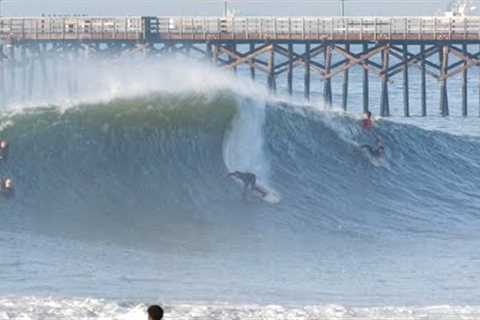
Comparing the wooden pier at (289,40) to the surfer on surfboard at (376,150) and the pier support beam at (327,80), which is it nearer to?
the pier support beam at (327,80)

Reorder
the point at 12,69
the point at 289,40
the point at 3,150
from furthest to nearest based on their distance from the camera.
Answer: the point at 12,69 → the point at 289,40 → the point at 3,150

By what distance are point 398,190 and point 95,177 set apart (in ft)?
23.2

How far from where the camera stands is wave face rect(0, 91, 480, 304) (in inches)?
916

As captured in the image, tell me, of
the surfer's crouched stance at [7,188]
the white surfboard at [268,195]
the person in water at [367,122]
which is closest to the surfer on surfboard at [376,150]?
the person in water at [367,122]

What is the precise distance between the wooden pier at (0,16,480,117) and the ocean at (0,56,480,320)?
1171cm

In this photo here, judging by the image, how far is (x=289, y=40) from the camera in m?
52.8

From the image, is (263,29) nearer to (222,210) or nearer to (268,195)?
(268,195)

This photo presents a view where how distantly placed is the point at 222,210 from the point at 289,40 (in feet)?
79.7

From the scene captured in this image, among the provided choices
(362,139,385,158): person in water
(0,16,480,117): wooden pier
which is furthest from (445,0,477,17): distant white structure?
(362,139,385,158): person in water

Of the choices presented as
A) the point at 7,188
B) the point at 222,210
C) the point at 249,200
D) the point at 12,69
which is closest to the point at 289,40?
the point at 12,69

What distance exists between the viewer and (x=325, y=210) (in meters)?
30.6

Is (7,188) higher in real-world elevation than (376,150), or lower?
higher

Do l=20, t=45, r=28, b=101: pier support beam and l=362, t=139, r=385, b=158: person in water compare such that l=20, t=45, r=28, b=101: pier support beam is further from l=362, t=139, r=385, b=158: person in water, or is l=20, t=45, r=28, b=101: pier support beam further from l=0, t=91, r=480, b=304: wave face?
l=362, t=139, r=385, b=158: person in water

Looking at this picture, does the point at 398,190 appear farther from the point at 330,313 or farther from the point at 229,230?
the point at 330,313
